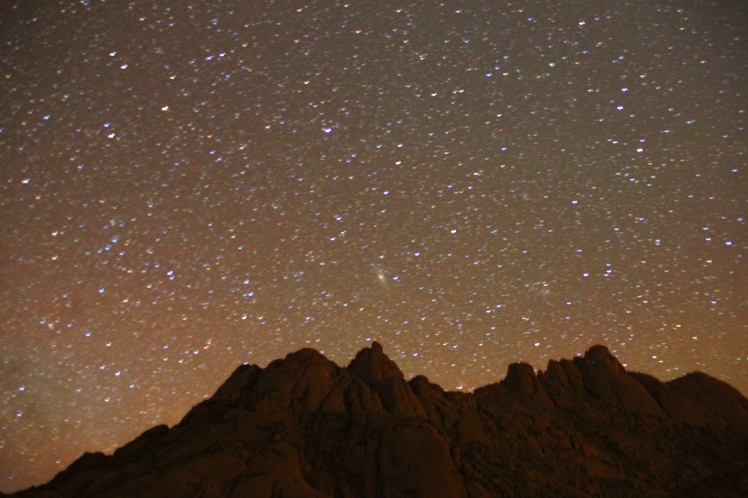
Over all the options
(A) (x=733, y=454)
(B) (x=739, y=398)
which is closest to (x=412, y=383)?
(A) (x=733, y=454)

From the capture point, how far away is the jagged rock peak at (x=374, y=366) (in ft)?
129

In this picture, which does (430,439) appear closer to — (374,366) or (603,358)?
(374,366)

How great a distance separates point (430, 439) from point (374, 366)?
1035 cm

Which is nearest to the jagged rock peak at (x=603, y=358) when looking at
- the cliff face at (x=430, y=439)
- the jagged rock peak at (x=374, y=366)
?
the cliff face at (x=430, y=439)

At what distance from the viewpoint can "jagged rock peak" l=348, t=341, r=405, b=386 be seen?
129 feet

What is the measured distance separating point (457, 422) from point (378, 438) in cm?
629

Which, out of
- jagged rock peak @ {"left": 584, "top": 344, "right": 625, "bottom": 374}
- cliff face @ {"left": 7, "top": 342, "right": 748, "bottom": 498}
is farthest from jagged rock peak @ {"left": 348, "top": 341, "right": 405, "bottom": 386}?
jagged rock peak @ {"left": 584, "top": 344, "right": 625, "bottom": 374}

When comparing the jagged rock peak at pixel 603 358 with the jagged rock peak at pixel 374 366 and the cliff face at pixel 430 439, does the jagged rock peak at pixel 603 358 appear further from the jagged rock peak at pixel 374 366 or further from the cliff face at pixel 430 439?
the jagged rock peak at pixel 374 366

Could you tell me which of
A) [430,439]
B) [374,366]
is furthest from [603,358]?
[430,439]

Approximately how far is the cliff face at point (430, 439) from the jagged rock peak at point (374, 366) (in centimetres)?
10

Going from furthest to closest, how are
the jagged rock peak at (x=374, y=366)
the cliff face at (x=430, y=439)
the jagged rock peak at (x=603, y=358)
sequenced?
the jagged rock peak at (x=603, y=358) < the jagged rock peak at (x=374, y=366) < the cliff face at (x=430, y=439)

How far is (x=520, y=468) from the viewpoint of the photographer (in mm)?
32094

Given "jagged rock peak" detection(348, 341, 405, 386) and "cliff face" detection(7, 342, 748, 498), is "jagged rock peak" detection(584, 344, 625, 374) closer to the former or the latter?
"cliff face" detection(7, 342, 748, 498)

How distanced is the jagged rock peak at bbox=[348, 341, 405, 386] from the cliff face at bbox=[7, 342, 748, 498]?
103mm
